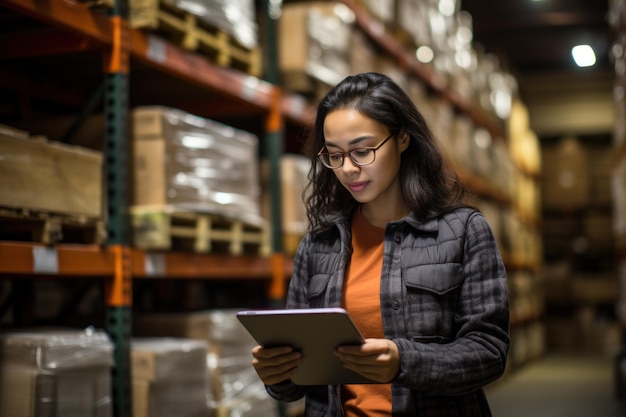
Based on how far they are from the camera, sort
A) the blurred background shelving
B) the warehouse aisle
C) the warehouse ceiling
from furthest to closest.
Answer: the warehouse ceiling, the warehouse aisle, the blurred background shelving

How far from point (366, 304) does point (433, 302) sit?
0.71 ft

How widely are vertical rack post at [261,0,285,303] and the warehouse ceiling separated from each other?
8432mm

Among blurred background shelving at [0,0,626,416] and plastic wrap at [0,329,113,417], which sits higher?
blurred background shelving at [0,0,626,416]

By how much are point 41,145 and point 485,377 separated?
7.67 ft

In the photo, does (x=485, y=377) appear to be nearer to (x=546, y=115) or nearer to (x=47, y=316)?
(x=47, y=316)

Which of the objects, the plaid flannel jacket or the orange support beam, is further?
the orange support beam

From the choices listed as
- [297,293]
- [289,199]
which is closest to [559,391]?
[289,199]

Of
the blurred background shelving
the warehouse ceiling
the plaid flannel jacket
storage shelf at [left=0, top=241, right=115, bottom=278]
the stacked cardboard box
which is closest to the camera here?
the plaid flannel jacket

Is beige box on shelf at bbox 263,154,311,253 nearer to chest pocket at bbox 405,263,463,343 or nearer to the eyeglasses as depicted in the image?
the eyeglasses

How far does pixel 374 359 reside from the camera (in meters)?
2.22

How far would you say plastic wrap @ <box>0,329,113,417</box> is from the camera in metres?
3.52

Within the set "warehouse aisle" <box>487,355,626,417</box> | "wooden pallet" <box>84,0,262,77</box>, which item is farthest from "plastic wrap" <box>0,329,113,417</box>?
"warehouse aisle" <box>487,355,626,417</box>

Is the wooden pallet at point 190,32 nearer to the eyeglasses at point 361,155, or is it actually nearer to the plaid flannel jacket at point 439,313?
the eyeglasses at point 361,155

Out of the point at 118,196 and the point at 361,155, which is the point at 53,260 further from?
the point at 361,155
